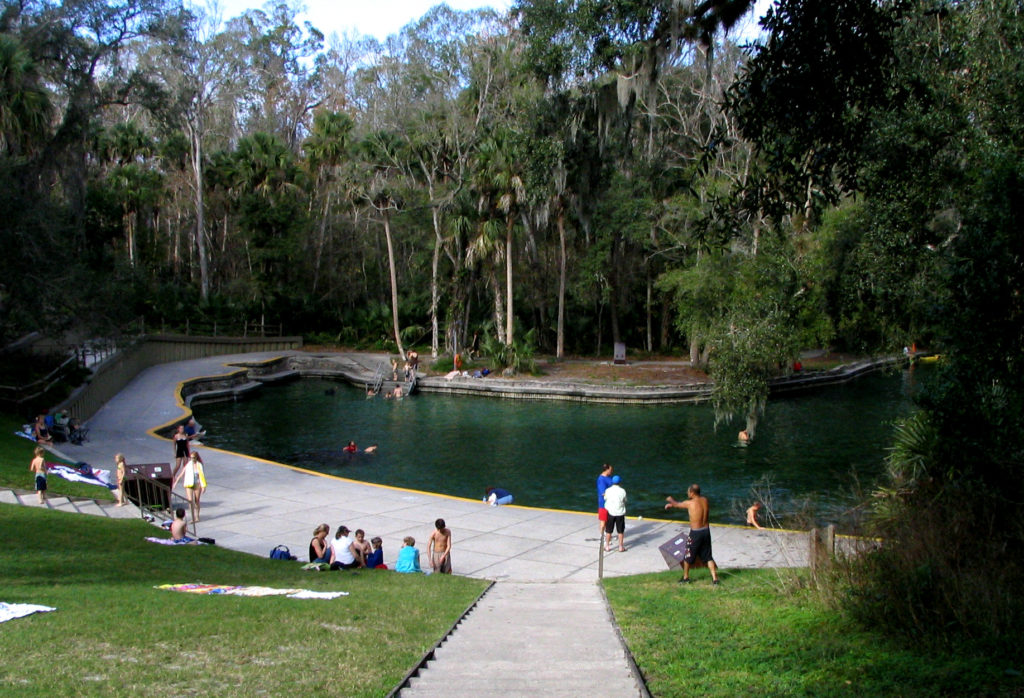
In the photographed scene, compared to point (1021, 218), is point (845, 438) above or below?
below

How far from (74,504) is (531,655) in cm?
1105

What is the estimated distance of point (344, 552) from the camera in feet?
38.0

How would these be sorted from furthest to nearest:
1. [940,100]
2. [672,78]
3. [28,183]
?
[672,78] → [28,183] → [940,100]

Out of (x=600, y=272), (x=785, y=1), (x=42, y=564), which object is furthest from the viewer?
(x=600, y=272)

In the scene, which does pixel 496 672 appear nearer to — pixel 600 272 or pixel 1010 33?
pixel 1010 33

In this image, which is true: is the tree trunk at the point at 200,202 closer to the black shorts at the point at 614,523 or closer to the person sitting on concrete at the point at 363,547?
the person sitting on concrete at the point at 363,547

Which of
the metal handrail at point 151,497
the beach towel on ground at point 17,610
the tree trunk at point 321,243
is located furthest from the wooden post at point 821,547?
the tree trunk at point 321,243

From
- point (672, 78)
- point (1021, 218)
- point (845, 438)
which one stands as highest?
point (672, 78)

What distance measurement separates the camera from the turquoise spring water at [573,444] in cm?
1970

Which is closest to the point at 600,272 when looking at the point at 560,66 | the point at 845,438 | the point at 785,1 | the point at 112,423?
the point at 845,438

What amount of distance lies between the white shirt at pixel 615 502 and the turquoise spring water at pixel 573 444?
10.6 ft

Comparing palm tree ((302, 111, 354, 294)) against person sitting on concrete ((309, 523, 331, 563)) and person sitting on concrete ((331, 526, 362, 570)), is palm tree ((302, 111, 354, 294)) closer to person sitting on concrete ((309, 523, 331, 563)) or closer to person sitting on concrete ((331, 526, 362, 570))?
person sitting on concrete ((309, 523, 331, 563))

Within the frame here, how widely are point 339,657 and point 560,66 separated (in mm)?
7214

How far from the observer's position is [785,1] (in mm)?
6949
